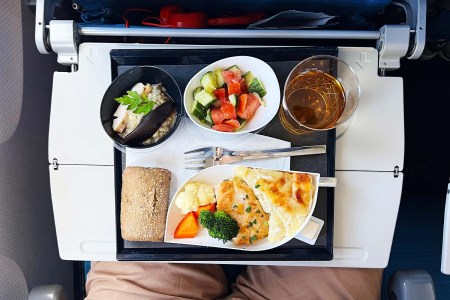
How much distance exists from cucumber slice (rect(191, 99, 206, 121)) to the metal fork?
9 centimetres

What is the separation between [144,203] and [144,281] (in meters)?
0.29

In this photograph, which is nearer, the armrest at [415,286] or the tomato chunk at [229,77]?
the tomato chunk at [229,77]

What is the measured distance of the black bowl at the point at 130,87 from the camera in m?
1.07


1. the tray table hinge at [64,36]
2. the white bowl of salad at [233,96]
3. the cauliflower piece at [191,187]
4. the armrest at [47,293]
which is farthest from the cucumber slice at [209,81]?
the armrest at [47,293]

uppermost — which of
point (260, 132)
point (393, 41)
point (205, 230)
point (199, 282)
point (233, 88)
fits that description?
point (393, 41)

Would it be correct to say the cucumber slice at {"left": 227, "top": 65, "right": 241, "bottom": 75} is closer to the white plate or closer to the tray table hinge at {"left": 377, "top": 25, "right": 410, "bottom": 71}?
the white plate

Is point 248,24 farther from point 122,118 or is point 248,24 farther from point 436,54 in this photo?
point 436,54

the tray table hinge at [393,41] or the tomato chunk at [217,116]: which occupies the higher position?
the tray table hinge at [393,41]

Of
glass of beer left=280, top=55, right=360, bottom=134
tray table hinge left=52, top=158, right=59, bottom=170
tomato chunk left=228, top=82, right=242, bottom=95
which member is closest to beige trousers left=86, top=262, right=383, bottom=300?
tray table hinge left=52, top=158, right=59, bottom=170

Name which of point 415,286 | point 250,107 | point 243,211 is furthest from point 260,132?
point 415,286

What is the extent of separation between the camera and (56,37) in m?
1.10

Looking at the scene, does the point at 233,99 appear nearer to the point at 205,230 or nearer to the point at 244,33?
the point at 244,33

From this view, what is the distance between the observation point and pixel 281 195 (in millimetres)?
1086

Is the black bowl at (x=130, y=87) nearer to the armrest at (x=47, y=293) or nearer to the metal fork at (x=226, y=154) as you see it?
the metal fork at (x=226, y=154)
